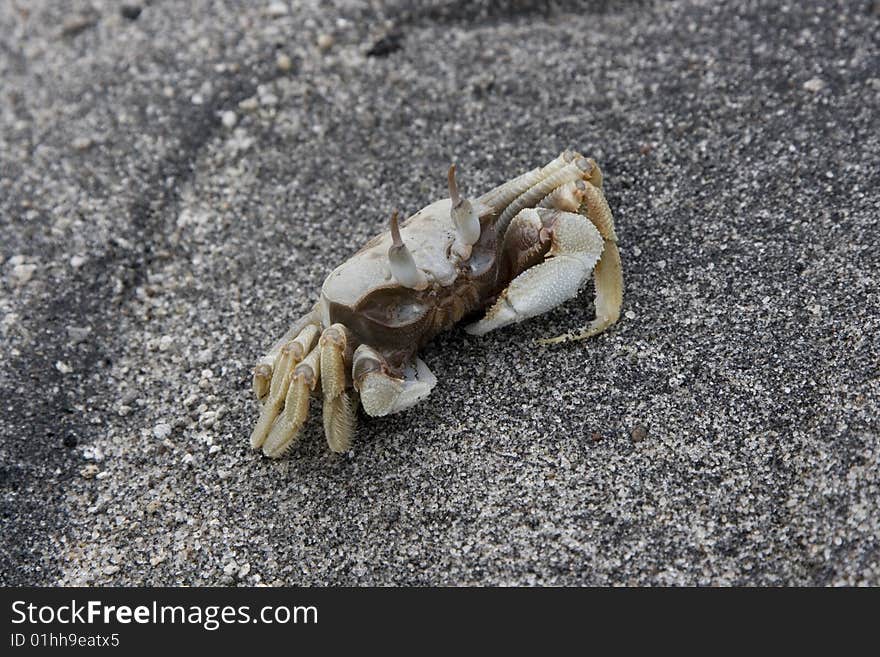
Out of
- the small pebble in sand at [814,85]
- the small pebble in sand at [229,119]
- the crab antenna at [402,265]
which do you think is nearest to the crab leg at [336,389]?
the crab antenna at [402,265]

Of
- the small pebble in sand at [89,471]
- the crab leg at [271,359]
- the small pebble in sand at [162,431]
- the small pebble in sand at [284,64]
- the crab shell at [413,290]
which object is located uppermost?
the small pebble in sand at [284,64]

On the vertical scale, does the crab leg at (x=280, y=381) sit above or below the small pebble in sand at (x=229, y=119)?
below

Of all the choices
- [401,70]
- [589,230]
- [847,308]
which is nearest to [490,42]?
[401,70]

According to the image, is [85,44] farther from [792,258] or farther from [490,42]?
[792,258]

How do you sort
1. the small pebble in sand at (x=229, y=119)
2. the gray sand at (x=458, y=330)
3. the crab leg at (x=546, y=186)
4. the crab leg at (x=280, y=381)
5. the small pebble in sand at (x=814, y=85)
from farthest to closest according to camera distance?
the small pebble in sand at (x=229, y=119) < the small pebble in sand at (x=814, y=85) < the crab leg at (x=546, y=186) < the crab leg at (x=280, y=381) < the gray sand at (x=458, y=330)

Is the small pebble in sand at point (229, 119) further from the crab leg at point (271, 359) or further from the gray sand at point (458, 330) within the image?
the crab leg at point (271, 359)

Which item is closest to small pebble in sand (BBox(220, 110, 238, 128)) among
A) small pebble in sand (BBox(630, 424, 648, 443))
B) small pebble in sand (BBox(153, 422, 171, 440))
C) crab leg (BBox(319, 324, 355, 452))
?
small pebble in sand (BBox(153, 422, 171, 440))

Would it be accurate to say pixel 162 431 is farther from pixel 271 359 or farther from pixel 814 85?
pixel 814 85

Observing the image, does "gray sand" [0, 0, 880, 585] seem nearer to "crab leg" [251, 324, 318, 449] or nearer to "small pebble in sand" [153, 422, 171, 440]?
"small pebble in sand" [153, 422, 171, 440]
